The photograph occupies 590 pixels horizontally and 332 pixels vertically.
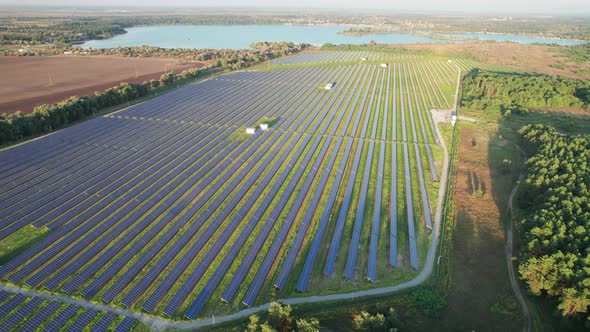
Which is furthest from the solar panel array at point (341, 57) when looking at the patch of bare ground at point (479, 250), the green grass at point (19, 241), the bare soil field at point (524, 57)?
the green grass at point (19, 241)

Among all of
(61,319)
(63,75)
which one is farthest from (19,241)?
(63,75)

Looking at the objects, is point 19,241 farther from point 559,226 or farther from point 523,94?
point 523,94

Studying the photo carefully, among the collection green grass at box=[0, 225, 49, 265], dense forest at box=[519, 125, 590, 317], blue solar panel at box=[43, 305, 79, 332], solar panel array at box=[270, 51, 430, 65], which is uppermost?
solar panel array at box=[270, 51, 430, 65]

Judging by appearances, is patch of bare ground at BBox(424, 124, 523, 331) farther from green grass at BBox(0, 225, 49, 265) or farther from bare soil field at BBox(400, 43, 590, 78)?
bare soil field at BBox(400, 43, 590, 78)

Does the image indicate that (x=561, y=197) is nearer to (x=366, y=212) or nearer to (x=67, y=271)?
(x=366, y=212)

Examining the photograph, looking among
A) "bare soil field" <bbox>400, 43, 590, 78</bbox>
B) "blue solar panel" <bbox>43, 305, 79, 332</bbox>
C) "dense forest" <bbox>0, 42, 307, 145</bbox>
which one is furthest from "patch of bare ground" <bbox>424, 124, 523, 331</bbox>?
"bare soil field" <bbox>400, 43, 590, 78</bbox>

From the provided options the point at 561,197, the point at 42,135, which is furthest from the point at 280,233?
the point at 42,135

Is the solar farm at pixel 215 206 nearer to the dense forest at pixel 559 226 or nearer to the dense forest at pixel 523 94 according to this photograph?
the dense forest at pixel 559 226
